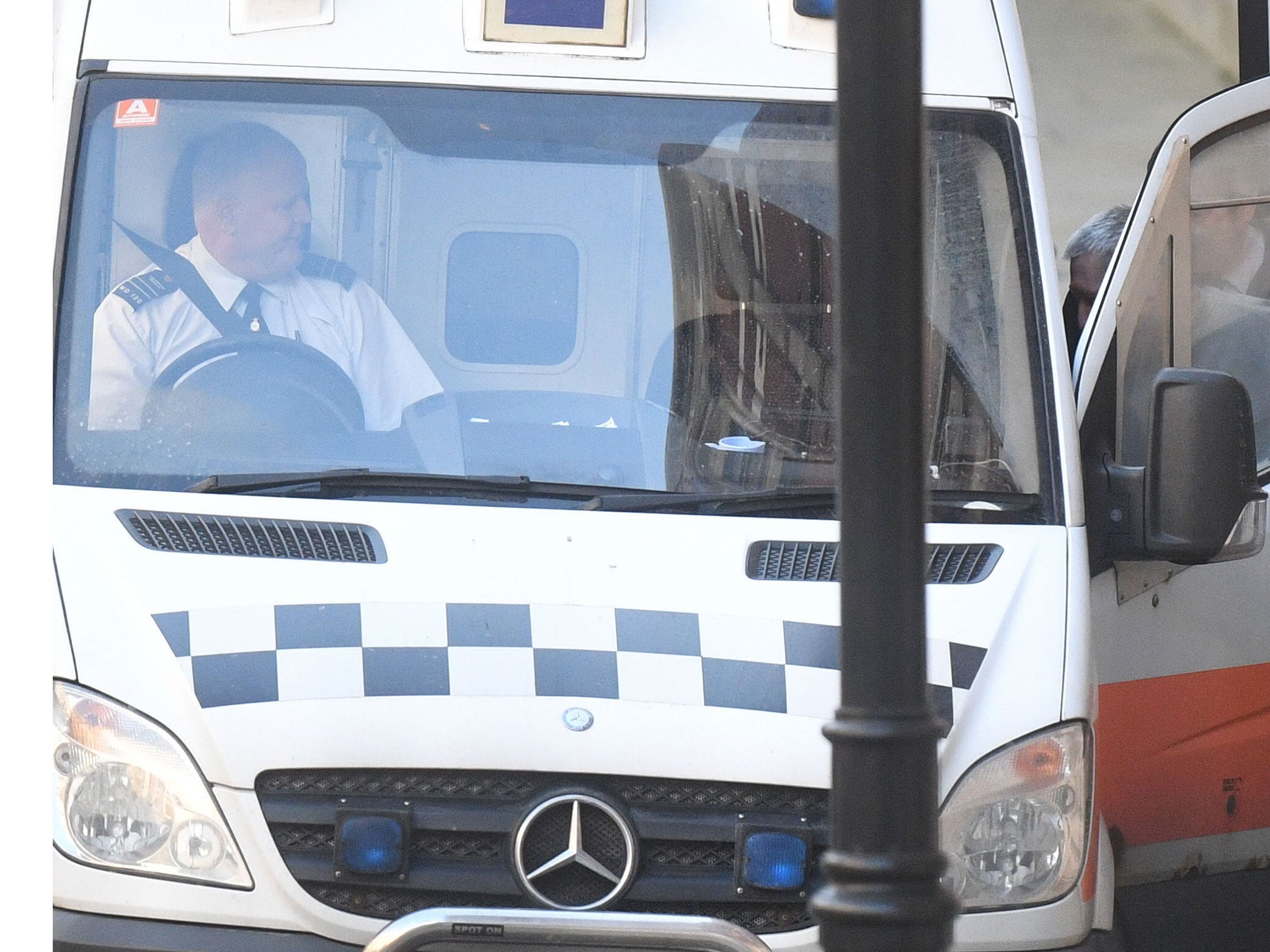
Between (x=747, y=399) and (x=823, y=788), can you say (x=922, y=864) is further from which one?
(x=747, y=399)

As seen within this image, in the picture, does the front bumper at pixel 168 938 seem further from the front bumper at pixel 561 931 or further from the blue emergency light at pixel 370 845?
the front bumper at pixel 561 931

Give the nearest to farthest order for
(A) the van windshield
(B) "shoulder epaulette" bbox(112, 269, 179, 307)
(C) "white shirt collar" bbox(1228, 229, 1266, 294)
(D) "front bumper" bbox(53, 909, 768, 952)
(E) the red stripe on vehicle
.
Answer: (D) "front bumper" bbox(53, 909, 768, 952), (A) the van windshield, (B) "shoulder epaulette" bbox(112, 269, 179, 307), (E) the red stripe on vehicle, (C) "white shirt collar" bbox(1228, 229, 1266, 294)

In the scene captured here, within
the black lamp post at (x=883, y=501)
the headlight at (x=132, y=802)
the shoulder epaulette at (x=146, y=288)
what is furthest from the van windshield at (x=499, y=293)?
the black lamp post at (x=883, y=501)

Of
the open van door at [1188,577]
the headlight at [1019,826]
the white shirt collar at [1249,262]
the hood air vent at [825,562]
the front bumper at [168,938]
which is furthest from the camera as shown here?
the white shirt collar at [1249,262]

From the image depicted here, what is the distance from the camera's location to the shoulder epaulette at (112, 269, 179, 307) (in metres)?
3.28

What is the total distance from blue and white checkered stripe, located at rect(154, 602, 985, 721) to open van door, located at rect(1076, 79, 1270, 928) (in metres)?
0.93

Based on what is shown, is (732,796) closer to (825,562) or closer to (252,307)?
(825,562)

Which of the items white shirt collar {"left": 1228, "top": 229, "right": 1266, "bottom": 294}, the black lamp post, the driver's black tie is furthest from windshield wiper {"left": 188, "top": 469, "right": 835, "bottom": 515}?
white shirt collar {"left": 1228, "top": 229, "right": 1266, "bottom": 294}

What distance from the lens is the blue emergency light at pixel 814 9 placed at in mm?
3371

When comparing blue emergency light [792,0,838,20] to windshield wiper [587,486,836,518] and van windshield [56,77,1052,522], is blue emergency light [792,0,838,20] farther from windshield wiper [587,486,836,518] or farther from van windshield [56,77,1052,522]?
windshield wiper [587,486,836,518]

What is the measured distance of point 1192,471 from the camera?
3.22 meters

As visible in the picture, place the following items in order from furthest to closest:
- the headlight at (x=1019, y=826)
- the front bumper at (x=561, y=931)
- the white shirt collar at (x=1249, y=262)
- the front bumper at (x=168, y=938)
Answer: the white shirt collar at (x=1249, y=262)
the headlight at (x=1019, y=826)
the front bumper at (x=168, y=938)
the front bumper at (x=561, y=931)

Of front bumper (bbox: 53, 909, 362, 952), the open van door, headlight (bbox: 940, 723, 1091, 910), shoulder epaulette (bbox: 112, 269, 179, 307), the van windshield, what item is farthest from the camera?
the open van door

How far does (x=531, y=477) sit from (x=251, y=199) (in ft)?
2.67
